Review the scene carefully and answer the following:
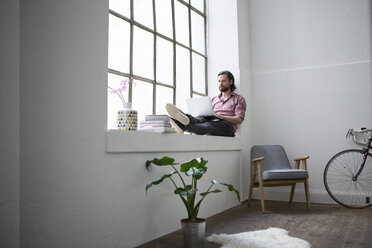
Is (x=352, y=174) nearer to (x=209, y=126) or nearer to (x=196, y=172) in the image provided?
(x=209, y=126)

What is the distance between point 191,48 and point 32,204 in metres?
3.11

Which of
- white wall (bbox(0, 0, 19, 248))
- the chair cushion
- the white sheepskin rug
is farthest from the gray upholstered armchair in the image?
white wall (bbox(0, 0, 19, 248))

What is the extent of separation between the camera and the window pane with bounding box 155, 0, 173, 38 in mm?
3764

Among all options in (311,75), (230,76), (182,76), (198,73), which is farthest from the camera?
(198,73)

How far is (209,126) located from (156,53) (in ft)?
3.14

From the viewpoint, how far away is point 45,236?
182 cm

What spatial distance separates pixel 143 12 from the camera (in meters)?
3.52

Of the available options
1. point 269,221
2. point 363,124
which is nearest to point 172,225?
point 269,221

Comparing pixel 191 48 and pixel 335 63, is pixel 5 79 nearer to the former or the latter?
pixel 191 48

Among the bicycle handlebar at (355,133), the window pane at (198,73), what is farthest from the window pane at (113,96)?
the bicycle handlebar at (355,133)

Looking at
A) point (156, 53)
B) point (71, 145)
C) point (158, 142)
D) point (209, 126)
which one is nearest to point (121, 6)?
point (156, 53)

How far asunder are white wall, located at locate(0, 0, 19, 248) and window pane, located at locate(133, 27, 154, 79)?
1.81 metres

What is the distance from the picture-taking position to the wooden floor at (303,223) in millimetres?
2582

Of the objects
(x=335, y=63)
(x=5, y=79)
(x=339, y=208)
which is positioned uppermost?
(x=335, y=63)
